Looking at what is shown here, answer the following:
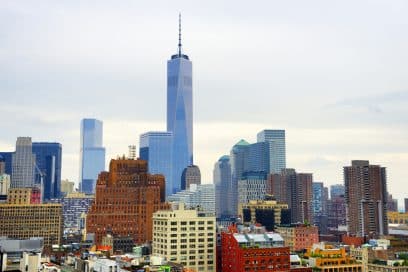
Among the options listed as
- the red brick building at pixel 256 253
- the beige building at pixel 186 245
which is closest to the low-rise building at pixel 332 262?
Result: the red brick building at pixel 256 253

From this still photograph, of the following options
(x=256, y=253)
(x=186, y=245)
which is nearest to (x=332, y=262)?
(x=256, y=253)

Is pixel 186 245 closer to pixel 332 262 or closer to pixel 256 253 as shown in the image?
pixel 256 253

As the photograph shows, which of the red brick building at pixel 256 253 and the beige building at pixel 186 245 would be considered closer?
the red brick building at pixel 256 253

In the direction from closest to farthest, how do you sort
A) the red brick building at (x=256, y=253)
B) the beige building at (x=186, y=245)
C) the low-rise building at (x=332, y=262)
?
the red brick building at (x=256, y=253), the low-rise building at (x=332, y=262), the beige building at (x=186, y=245)

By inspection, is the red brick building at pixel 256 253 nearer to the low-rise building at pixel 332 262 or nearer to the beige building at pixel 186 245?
the low-rise building at pixel 332 262

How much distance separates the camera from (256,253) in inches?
6875

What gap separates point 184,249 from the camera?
196m

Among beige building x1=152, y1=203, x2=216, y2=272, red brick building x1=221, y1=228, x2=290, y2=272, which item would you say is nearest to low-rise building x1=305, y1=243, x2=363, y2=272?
red brick building x1=221, y1=228, x2=290, y2=272

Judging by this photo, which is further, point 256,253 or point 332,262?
point 332,262

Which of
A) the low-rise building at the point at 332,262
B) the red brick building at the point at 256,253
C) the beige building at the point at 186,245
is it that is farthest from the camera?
the beige building at the point at 186,245

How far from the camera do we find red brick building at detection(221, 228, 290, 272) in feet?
569

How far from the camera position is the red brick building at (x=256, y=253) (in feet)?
569

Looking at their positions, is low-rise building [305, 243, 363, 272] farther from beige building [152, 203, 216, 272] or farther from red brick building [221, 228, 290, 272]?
beige building [152, 203, 216, 272]

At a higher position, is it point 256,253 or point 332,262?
point 256,253
